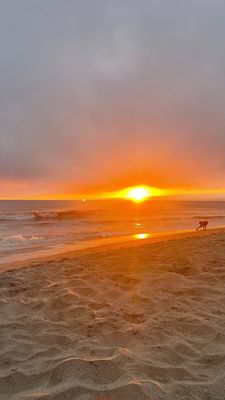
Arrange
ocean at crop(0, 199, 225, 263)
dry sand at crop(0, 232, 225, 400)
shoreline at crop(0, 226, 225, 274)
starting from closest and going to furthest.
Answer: dry sand at crop(0, 232, 225, 400), shoreline at crop(0, 226, 225, 274), ocean at crop(0, 199, 225, 263)

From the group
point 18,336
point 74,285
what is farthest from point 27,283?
point 18,336

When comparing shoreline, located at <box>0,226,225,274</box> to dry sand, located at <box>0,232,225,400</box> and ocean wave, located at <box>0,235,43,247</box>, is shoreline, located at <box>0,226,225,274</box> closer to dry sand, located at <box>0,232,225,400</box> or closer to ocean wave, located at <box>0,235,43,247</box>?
dry sand, located at <box>0,232,225,400</box>

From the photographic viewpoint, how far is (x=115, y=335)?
4.05 meters

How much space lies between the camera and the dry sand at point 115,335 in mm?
3011

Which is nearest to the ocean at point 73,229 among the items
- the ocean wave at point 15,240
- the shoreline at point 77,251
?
the ocean wave at point 15,240

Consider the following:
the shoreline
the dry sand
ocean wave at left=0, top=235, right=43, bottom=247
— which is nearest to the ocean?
ocean wave at left=0, top=235, right=43, bottom=247

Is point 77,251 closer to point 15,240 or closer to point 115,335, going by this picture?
point 15,240

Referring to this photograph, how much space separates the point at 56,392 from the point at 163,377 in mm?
997

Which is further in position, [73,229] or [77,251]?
[73,229]

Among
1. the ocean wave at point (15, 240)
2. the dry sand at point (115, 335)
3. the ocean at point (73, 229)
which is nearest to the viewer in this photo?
the dry sand at point (115, 335)

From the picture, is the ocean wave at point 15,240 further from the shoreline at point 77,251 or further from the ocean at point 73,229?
the shoreline at point 77,251

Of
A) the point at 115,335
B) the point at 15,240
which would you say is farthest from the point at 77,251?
the point at 115,335

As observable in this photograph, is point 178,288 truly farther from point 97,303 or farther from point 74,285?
point 74,285

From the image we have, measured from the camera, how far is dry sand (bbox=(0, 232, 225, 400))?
3.01 m
